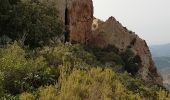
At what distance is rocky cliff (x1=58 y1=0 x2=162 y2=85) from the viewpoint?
174ft

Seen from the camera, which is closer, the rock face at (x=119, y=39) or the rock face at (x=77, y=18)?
the rock face at (x=77, y=18)

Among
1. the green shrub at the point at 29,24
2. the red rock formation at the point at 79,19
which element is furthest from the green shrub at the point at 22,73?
the red rock formation at the point at 79,19

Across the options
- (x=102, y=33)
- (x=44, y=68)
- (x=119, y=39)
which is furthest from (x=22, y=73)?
(x=119, y=39)

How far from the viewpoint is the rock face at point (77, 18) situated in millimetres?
51750

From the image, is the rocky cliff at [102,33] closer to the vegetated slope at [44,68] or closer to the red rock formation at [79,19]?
the red rock formation at [79,19]

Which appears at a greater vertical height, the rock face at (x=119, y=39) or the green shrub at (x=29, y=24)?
the green shrub at (x=29, y=24)

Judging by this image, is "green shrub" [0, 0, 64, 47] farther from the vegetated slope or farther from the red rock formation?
the red rock formation

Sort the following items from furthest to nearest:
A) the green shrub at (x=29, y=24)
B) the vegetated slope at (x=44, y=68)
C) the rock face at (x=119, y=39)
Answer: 1. the rock face at (x=119, y=39)
2. the green shrub at (x=29, y=24)
3. the vegetated slope at (x=44, y=68)

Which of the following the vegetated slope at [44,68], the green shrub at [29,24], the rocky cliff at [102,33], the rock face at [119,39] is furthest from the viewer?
the rock face at [119,39]

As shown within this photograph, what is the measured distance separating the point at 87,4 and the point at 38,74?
115 feet

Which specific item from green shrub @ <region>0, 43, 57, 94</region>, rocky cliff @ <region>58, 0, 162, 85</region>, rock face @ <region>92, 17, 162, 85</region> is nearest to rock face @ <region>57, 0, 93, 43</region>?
rocky cliff @ <region>58, 0, 162, 85</region>

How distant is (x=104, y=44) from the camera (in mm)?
56000

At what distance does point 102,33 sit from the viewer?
56.0 metres

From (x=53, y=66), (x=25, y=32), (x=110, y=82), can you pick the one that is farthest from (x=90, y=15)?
(x=110, y=82)
